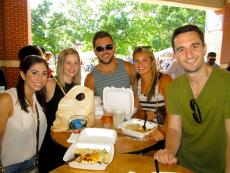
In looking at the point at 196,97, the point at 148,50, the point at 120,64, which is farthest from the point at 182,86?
the point at 120,64

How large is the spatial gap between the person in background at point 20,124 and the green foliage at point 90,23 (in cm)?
1868

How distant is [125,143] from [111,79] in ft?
4.94

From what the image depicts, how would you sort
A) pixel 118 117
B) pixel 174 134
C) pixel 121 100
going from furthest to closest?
pixel 121 100 → pixel 118 117 → pixel 174 134

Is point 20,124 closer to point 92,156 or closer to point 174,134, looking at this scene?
point 92,156

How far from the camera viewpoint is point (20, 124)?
2.48 metres

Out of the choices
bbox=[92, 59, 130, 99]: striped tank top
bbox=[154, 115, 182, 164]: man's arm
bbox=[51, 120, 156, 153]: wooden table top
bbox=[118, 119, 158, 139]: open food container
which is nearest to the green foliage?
bbox=[92, 59, 130, 99]: striped tank top

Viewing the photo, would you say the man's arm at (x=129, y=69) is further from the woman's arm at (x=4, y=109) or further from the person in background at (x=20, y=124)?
the woman's arm at (x=4, y=109)

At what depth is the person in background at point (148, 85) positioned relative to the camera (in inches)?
128

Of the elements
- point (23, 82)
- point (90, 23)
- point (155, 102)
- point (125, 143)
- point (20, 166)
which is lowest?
point (20, 166)

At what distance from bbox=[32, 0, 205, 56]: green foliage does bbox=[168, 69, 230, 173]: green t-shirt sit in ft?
62.9

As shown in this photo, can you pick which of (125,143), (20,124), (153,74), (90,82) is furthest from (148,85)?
(20,124)

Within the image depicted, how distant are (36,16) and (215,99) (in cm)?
2215

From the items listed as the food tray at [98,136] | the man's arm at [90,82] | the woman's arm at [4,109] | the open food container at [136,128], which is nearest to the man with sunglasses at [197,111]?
the open food container at [136,128]

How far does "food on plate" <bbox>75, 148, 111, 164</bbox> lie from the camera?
1.83 meters
